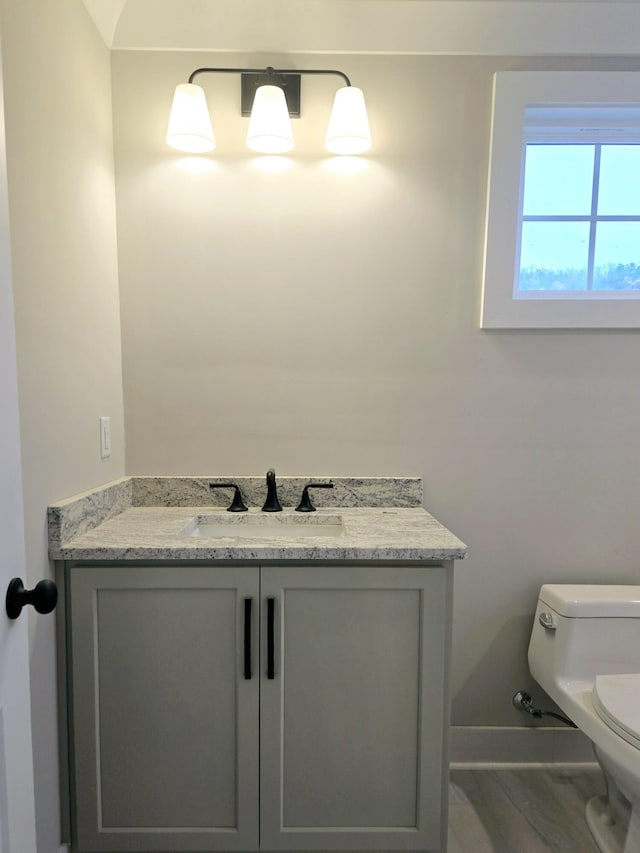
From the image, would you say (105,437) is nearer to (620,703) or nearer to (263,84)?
(263,84)

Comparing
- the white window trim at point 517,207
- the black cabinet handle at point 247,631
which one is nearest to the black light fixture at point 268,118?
the white window trim at point 517,207

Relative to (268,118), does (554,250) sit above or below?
below

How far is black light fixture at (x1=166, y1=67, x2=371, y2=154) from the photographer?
147cm

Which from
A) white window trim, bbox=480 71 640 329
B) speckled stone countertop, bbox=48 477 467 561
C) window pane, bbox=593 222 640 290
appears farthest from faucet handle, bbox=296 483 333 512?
window pane, bbox=593 222 640 290

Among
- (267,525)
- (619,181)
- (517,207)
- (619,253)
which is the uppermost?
(619,181)

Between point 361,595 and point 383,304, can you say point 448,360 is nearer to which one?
point 383,304

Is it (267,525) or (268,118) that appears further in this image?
(267,525)

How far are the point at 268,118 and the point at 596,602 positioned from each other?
1.79 meters

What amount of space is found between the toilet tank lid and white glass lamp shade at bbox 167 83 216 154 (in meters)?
1.82

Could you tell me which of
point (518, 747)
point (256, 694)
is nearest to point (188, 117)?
point (256, 694)

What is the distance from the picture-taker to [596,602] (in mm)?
1564

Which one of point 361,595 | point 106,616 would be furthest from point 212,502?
point 361,595

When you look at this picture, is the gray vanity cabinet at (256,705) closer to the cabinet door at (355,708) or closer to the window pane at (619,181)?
the cabinet door at (355,708)

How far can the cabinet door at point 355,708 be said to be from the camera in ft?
4.21
